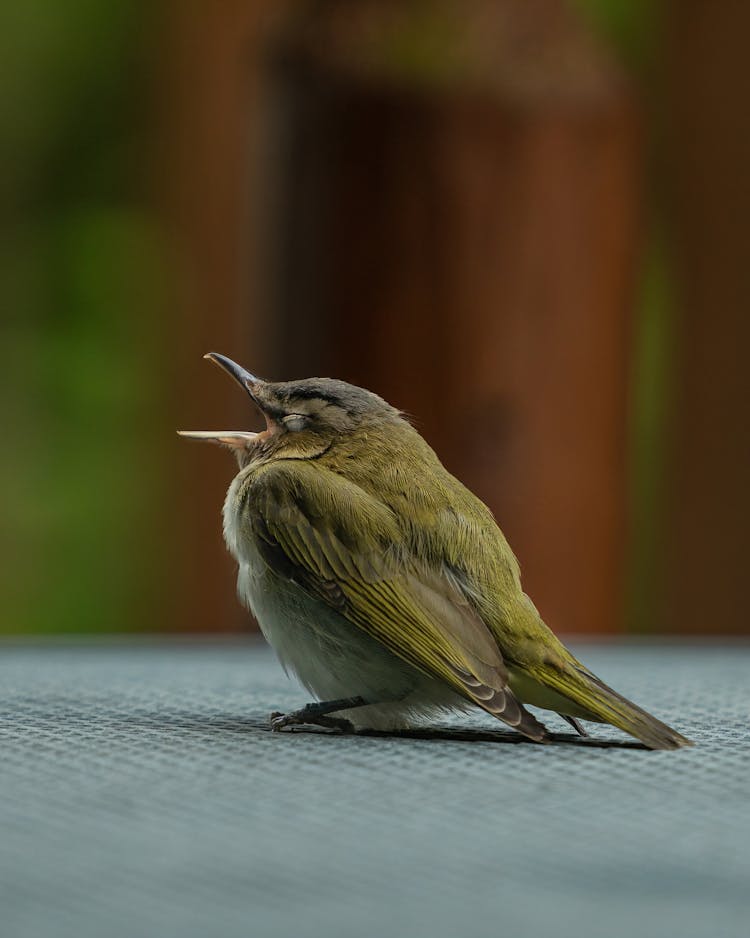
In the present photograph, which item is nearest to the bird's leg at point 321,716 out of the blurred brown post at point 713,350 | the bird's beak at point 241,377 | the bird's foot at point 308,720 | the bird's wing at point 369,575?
the bird's foot at point 308,720

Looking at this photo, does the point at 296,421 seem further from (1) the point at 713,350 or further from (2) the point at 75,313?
(2) the point at 75,313

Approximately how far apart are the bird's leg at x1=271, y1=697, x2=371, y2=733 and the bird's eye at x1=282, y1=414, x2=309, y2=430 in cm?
70

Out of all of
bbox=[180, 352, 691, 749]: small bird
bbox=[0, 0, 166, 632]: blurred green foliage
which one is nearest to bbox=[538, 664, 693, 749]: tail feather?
bbox=[180, 352, 691, 749]: small bird

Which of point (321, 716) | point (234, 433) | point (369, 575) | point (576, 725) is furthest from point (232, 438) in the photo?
point (576, 725)

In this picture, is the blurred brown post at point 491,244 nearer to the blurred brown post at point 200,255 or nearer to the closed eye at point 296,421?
the closed eye at point 296,421

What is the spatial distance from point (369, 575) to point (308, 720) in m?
0.30

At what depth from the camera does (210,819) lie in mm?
1694

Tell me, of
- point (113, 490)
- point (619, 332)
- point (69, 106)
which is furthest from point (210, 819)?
point (69, 106)

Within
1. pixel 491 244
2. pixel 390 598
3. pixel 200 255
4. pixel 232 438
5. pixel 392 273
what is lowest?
pixel 390 598

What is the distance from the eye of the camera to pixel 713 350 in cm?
665

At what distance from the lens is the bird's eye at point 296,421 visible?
3.37m

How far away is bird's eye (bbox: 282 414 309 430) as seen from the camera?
337 centimetres

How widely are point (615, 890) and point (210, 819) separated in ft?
1.72

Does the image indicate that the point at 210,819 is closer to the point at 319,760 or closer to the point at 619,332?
the point at 319,760
